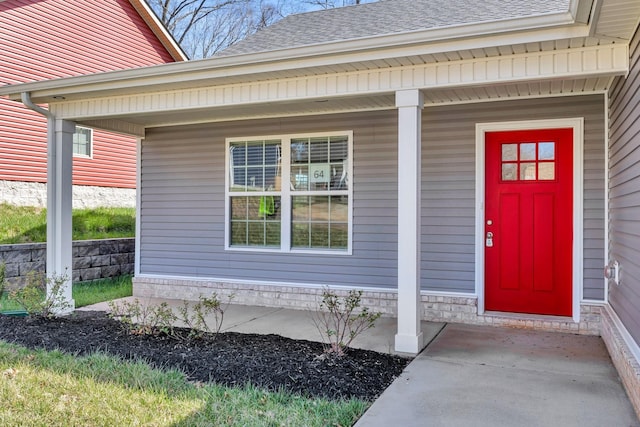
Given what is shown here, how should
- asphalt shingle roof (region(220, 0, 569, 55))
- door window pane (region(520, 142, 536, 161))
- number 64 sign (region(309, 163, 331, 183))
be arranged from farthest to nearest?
number 64 sign (region(309, 163, 331, 183)) < asphalt shingle roof (region(220, 0, 569, 55)) < door window pane (region(520, 142, 536, 161))

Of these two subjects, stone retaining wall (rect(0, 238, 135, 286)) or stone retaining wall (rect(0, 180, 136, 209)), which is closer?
stone retaining wall (rect(0, 238, 135, 286))

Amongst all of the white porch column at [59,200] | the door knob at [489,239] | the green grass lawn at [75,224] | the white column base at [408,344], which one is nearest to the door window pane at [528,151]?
the door knob at [489,239]

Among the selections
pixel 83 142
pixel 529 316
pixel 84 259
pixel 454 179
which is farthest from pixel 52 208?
pixel 83 142

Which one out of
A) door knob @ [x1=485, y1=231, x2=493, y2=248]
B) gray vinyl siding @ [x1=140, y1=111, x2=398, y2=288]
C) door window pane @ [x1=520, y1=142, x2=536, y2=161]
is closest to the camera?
door window pane @ [x1=520, y1=142, x2=536, y2=161]

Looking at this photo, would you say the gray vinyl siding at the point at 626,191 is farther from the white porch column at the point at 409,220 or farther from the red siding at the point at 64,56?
the red siding at the point at 64,56

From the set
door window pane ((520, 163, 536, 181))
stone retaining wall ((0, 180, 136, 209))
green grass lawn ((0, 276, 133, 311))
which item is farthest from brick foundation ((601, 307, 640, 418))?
stone retaining wall ((0, 180, 136, 209))

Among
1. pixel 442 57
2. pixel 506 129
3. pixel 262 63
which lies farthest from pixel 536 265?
pixel 262 63

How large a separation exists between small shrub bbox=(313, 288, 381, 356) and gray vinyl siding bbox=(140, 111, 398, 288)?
480 mm

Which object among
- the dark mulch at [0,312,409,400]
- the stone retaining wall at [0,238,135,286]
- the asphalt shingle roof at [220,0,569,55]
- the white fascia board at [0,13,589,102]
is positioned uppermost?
the asphalt shingle roof at [220,0,569,55]

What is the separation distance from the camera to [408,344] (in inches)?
171

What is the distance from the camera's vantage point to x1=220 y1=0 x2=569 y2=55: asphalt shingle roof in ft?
20.0

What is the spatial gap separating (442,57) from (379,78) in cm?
60

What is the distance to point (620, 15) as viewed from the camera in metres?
3.21

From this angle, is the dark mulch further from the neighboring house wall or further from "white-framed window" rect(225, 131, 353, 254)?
"white-framed window" rect(225, 131, 353, 254)
